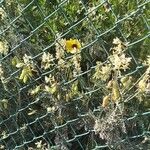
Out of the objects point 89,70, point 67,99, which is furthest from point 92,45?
point 67,99

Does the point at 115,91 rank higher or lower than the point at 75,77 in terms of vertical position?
lower

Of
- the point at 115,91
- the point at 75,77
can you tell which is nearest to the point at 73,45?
the point at 75,77

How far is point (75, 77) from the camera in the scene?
244cm

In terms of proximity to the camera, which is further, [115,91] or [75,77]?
[75,77]

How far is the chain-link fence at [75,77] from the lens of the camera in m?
2.30

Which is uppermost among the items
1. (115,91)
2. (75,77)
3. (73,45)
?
(73,45)

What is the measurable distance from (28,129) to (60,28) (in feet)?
1.72

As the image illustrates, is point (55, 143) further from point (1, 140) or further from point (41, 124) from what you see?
point (1, 140)

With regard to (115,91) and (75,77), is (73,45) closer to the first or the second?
(75,77)

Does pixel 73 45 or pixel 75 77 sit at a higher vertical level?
pixel 73 45

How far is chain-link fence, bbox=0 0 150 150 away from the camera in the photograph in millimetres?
2301

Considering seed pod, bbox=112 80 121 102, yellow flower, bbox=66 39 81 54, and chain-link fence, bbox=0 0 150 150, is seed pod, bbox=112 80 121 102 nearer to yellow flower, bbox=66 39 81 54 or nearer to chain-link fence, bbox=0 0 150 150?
chain-link fence, bbox=0 0 150 150

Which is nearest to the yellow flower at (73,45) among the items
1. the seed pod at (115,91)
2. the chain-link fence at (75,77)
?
the chain-link fence at (75,77)

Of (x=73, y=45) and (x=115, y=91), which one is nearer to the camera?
(x=115, y=91)
